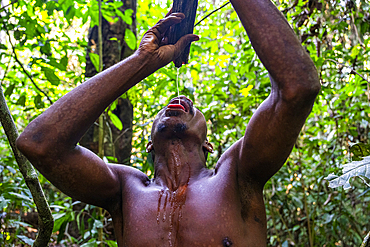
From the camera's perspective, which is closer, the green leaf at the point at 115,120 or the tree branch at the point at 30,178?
the tree branch at the point at 30,178

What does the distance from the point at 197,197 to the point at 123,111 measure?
2699 mm

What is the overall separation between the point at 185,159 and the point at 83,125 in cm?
59

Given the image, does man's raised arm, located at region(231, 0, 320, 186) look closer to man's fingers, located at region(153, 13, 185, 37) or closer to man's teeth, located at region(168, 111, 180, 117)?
man's fingers, located at region(153, 13, 185, 37)

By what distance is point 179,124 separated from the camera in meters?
1.82

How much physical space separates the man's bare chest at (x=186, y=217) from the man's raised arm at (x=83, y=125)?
23 cm

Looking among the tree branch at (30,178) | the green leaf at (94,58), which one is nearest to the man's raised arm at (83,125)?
the tree branch at (30,178)

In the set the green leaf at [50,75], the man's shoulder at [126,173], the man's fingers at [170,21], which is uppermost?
the green leaf at [50,75]

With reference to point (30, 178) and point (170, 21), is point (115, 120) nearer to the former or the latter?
point (30, 178)

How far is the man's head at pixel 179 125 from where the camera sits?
1819mm

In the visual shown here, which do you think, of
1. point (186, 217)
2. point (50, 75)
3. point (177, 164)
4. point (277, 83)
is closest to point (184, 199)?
point (186, 217)

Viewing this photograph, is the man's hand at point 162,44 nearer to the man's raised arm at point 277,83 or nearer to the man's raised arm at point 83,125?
the man's raised arm at point 83,125

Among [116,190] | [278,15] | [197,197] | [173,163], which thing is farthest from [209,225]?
[278,15]

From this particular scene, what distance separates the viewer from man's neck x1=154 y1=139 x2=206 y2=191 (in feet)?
5.76

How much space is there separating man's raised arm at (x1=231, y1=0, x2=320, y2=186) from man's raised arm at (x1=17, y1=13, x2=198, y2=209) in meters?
0.42
